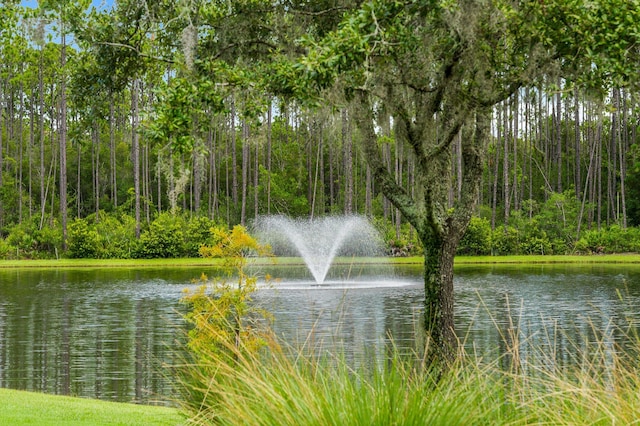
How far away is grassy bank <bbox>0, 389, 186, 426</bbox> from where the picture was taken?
829 cm

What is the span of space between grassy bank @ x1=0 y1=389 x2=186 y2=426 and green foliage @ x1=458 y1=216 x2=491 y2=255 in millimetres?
38656

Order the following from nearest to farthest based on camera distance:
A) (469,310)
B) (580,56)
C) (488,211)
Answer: (580,56), (469,310), (488,211)

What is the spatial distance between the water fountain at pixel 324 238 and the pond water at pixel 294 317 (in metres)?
2.03

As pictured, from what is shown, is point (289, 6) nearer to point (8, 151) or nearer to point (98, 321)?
point (98, 321)

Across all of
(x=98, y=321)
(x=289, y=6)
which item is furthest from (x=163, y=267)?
(x=289, y=6)

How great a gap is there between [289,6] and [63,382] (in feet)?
21.0

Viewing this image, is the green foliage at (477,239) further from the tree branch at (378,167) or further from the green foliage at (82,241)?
the tree branch at (378,167)

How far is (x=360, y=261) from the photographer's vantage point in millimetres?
44969

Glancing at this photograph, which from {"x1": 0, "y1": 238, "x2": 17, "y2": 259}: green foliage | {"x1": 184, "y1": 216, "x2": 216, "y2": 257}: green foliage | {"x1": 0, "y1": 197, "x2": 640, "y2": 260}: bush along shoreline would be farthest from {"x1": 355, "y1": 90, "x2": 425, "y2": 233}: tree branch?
{"x1": 0, "y1": 238, "x2": 17, "y2": 259}: green foliage

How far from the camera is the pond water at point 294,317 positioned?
12.2 metres

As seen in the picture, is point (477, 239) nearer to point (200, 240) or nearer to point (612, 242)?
point (612, 242)

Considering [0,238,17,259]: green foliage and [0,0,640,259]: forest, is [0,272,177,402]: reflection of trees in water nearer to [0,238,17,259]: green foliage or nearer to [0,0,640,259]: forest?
[0,0,640,259]: forest

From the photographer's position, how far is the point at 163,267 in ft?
146

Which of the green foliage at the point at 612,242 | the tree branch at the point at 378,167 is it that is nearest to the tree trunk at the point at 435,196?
the tree branch at the point at 378,167
